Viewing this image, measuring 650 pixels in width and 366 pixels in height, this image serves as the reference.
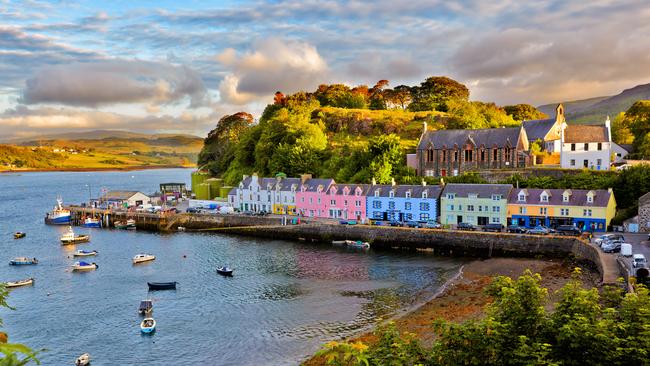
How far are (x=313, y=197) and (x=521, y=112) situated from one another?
270ft

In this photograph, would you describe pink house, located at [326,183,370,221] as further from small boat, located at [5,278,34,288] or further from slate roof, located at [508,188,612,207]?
small boat, located at [5,278,34,288]

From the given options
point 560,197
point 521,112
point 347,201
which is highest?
point 521,112

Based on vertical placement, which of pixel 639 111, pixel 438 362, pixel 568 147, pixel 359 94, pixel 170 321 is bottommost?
pixel 170 321

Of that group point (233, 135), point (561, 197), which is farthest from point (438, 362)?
point (233, 135)

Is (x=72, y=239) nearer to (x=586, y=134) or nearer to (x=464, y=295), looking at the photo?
(x=464, y=295)

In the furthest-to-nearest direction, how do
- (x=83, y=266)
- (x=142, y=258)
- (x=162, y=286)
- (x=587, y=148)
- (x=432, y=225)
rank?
(x=587, y=148), (x=432, y=225), (x=142, y=258), (x=83, y=266), (x=162, y=286)

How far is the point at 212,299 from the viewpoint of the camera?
3916 cm

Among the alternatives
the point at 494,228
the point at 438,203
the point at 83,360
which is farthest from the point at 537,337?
the point at 438,203

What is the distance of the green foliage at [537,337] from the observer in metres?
12.8

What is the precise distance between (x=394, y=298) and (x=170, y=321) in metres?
17.0

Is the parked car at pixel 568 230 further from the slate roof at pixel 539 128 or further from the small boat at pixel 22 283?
the small boat at pixel 22 283

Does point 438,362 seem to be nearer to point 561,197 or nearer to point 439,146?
point 561,197

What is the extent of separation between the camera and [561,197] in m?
54.6

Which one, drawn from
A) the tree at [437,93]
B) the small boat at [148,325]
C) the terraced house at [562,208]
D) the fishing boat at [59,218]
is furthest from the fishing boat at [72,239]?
the tree at [437,93]
